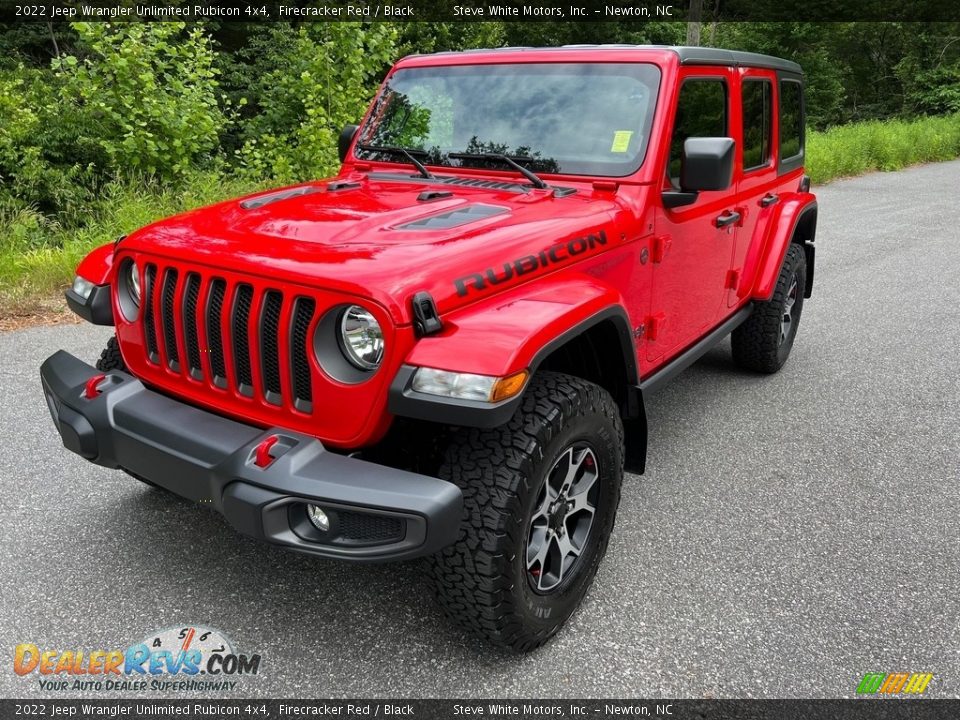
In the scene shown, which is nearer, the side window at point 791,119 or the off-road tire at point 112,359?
the off-road tire at point 112,359

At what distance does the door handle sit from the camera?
11.9ft

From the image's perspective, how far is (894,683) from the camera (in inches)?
93.9

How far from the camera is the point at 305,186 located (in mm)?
→ 3420

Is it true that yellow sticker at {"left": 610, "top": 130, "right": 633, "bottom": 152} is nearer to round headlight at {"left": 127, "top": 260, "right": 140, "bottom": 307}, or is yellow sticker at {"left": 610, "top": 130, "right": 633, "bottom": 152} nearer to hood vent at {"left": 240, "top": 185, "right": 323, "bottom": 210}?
hood vent at {"left": 240, "top": 185, "right": 323, "bottom": 210}

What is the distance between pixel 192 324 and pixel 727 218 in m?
2.52

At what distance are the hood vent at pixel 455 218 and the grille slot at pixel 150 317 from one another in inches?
32.3

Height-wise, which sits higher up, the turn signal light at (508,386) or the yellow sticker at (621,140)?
the yellow sticker at (621,140)

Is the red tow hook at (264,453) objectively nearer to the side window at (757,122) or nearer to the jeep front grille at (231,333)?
the jeep front grille at (231,333)

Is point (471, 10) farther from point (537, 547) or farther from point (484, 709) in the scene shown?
point (484, 709)

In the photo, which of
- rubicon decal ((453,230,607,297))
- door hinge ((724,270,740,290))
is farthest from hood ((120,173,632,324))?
door hinge ((724,270,740,290))

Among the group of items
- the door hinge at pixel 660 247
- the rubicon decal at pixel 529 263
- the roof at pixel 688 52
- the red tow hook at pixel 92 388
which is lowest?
the red tow hook at pixel 92 388

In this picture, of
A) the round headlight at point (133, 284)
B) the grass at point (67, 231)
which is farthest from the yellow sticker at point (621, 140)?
the grass at point (67, 231)

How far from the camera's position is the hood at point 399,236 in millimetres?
2188

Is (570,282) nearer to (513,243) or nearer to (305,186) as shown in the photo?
(513,243)
